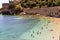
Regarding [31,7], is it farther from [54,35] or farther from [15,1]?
[54,35]

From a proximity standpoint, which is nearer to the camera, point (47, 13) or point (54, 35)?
point (54, 35)

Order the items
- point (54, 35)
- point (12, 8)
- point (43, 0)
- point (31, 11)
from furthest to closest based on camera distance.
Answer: point (43, 0) < point (12, 8) < point (31, 11) < point (54, 35)

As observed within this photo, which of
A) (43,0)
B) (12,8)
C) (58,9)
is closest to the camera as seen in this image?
(58,9)

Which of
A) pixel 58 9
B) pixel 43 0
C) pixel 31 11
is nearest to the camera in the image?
pixel 58 9

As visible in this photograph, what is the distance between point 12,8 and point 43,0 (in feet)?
18.0

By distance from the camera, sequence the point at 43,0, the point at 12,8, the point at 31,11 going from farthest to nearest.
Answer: the point at 43,0
the point at 12,8
the point at 31,11

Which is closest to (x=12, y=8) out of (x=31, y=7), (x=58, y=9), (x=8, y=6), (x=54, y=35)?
(x=8, y=6)

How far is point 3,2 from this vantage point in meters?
27.4

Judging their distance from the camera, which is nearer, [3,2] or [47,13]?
Answer: [47,13]

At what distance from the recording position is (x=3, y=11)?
25.5m

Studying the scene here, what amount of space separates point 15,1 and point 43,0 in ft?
15.3

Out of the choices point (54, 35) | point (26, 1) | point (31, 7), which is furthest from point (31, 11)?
point (54, 35)

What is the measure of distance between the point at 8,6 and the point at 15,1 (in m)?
1.55

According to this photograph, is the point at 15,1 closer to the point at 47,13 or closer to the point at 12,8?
the point at 12,8
